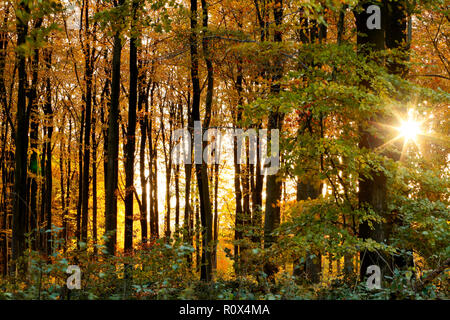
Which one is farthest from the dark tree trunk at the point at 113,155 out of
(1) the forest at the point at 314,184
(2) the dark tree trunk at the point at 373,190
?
(2) the dark tree trunk at the point at 373,190

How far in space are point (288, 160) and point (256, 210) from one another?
7.05 m

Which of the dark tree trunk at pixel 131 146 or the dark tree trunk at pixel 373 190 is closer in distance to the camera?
the dark tree trunk at pixel 373 190

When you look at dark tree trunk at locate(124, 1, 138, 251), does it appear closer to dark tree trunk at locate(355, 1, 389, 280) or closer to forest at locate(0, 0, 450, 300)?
forest at locate(0, 0, 450, 300)

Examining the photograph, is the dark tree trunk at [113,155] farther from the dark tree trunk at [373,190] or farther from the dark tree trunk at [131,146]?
the dark tree trunk at [373,190]

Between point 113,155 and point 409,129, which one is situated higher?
point 409,129

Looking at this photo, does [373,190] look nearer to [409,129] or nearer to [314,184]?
[314,184]

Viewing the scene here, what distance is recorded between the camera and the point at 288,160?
753 cm

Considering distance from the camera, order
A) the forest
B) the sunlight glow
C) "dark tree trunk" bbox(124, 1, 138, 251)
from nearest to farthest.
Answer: the forest → the sunlight glow → "dark tree trunk" bbox(124, 1, 138, 251)

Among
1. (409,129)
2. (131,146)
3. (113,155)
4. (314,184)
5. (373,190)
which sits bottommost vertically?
(373,190)

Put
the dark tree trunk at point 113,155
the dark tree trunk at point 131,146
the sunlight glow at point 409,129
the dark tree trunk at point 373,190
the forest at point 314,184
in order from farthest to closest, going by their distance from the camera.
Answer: the dark tree trunk at point 131,146 < the dark tree trunk at point 113,155 < the sunlight glow at point 409,129 < the dark tree trunk at point 373,190 < the forest at point 314,184

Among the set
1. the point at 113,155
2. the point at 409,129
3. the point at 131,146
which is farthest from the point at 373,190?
the point at 131,146

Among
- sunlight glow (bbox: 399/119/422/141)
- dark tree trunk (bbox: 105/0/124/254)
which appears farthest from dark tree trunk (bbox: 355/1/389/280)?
dark tree trunk (bbox: 105/0/124/254)

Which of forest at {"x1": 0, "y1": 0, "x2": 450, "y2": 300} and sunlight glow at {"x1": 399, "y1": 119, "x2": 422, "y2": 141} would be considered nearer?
forest at {"x1": 0, "y1": 0, "x2": 450, "y2": 300}

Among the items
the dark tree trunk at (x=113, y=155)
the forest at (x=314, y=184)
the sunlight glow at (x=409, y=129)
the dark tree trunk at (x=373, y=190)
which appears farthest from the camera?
the dark tree trunk at (x=113, y=155)
